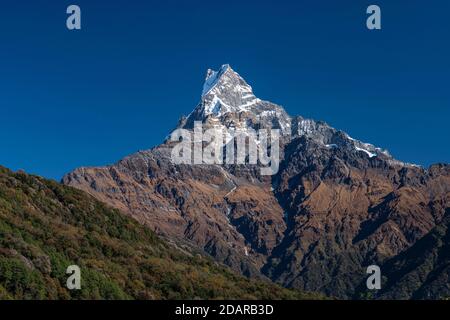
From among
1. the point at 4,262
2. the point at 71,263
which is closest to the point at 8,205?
the point at 71,263

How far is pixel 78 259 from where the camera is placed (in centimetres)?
14150

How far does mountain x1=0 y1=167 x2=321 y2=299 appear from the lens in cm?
11612

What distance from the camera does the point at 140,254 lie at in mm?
176000

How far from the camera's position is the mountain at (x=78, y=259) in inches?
4572

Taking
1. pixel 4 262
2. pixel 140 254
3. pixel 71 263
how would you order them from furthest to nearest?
pixel 140 254
pixel 71 263
pixel 4 262

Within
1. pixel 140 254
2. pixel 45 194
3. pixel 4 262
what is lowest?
pixel 4 262

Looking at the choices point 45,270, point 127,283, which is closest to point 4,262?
point 45,270

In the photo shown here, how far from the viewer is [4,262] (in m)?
110

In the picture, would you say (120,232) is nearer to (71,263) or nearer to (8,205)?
(8,205)
